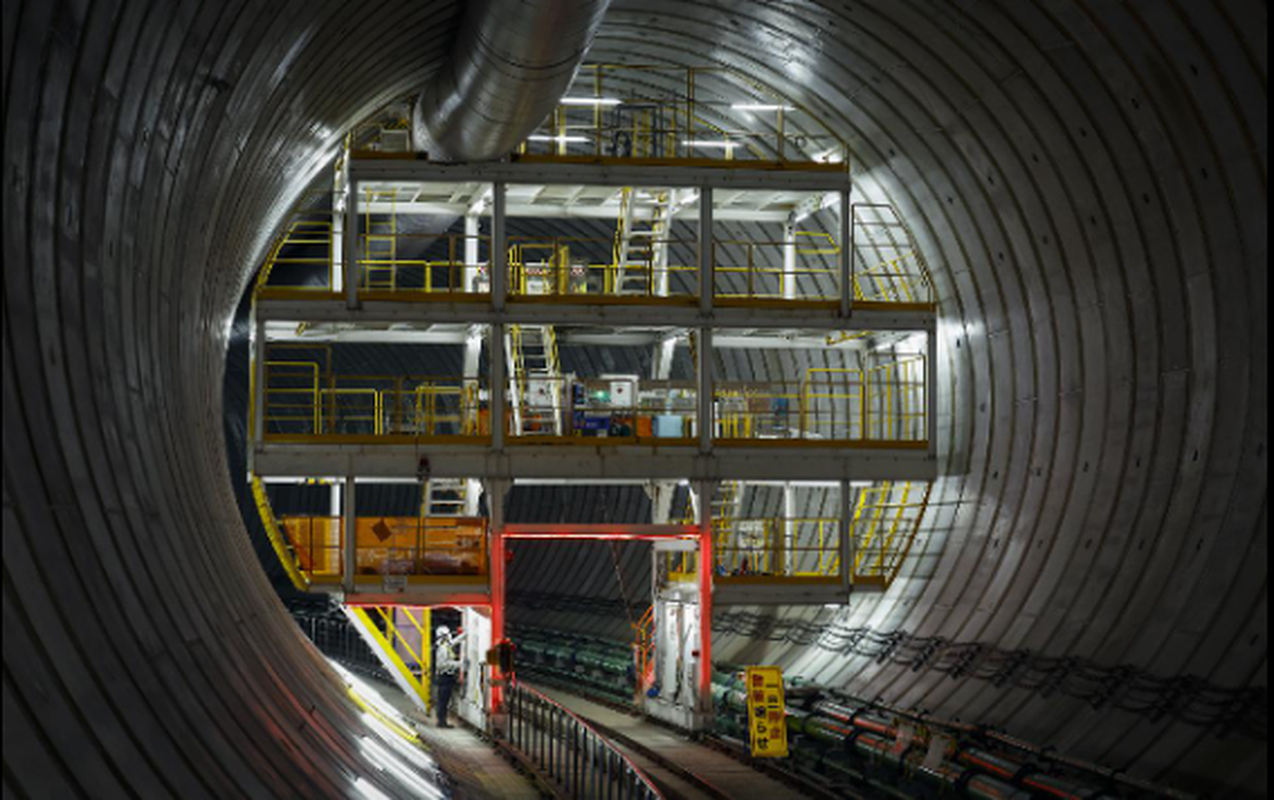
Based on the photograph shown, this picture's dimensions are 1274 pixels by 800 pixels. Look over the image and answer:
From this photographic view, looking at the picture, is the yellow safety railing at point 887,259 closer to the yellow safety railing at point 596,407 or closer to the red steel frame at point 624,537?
the yellow safety railing at point 596,407

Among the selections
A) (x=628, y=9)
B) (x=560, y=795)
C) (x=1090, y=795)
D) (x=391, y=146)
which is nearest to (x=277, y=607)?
(x=560, y=795)

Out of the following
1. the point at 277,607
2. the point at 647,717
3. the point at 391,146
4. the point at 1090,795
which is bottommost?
the point at 647,717

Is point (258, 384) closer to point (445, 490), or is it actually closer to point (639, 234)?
point (445, 490)

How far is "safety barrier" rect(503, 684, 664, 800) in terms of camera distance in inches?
580

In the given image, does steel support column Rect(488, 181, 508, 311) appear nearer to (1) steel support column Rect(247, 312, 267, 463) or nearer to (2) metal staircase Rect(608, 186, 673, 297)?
(2) metal staircase Rect(608, 186, 673, 297)

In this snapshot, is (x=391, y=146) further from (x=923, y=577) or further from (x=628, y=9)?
(x=923, y=577)

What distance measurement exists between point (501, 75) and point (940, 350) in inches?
387

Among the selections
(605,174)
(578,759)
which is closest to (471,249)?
(605,174)

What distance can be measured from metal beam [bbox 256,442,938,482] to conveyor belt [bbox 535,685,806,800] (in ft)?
12.4

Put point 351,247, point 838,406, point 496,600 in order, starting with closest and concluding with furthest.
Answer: point 351,247, point 496,600, point 838,406

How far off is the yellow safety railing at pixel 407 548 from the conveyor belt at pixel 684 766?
342 cm

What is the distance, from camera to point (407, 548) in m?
23.8

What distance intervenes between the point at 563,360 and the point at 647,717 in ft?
51.5

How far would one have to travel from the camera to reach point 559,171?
23969mm
